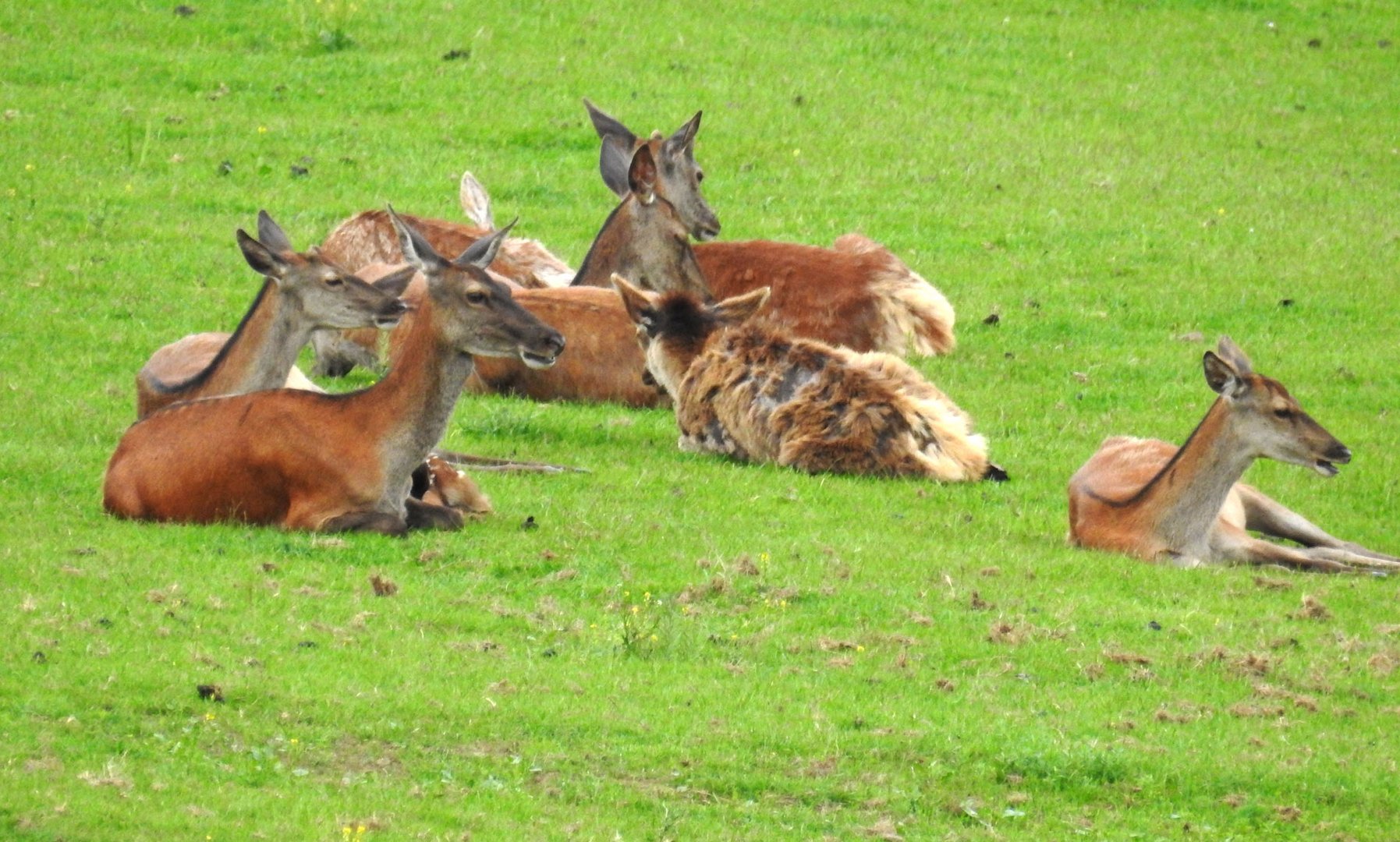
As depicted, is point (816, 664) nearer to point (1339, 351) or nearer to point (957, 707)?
point (957, 707)

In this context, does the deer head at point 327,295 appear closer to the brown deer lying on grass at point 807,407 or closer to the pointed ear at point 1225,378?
the brown deer lying on grass at point 807,407

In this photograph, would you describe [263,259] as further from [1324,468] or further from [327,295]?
[1324,468]

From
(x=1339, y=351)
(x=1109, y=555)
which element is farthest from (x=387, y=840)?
(x=1339, y=351)

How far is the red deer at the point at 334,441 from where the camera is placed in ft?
31.6

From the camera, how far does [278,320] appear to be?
11430mm

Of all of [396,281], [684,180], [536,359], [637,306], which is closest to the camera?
[536,359]

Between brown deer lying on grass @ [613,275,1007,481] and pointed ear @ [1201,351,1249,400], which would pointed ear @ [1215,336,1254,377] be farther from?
brown deer lying on grass @ [613,275,1007,481]

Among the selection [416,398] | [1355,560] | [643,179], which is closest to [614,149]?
[643,179]

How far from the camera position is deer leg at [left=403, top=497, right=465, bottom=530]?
9953mm

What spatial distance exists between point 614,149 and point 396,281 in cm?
515

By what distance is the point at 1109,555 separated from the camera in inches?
406

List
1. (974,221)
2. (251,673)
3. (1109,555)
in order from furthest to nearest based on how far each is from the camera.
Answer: (974,221), (1109,555), (251,673)

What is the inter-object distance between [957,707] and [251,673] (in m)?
2.57

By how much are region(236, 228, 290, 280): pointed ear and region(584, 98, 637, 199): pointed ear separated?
548 cm
